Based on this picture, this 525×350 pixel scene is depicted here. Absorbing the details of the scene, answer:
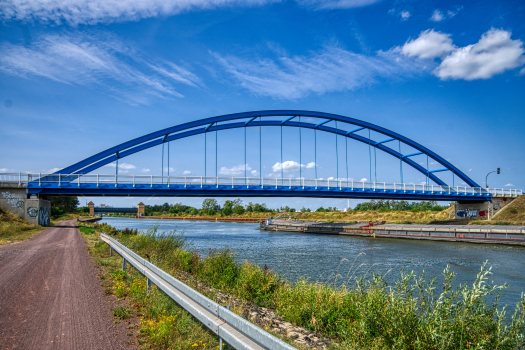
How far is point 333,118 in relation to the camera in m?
44.5

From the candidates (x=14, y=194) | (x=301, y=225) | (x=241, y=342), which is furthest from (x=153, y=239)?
(x=301, y=225)

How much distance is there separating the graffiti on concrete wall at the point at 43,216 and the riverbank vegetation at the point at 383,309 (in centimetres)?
2664

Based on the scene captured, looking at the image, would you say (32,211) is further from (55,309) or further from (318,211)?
(318,211)


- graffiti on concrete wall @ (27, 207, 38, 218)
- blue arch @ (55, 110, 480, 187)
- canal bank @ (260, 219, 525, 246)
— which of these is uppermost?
blue arch @ (55, 110, 480, 187)

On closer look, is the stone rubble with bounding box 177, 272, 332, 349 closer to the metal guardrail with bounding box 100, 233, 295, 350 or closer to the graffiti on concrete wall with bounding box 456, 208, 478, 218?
the metal guardrail with bounding box 100, 233, 295, 350

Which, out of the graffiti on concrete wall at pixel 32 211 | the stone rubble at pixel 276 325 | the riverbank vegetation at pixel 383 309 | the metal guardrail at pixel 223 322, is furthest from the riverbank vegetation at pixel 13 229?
the metal guardrail at pixel 223 322

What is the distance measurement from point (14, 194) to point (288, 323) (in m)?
33.4

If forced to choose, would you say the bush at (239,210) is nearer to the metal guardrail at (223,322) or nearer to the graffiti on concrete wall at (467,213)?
the graffiti on concrete wall at (467,213)

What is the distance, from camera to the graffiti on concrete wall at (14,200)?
3025 centimetres

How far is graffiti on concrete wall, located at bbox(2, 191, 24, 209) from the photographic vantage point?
30.2 metres

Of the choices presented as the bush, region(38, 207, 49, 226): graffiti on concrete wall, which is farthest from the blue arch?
the bush

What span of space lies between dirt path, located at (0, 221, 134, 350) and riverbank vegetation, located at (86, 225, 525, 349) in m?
0.71

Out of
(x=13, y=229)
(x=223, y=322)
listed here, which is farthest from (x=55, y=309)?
(x=13, y=229)

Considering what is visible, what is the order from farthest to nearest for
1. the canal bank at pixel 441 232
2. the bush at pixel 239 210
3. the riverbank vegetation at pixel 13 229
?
the bush at pixel 239 210 → the canal bank at pixel 441 232 → the riverbank vegetation at pixel 13 229
